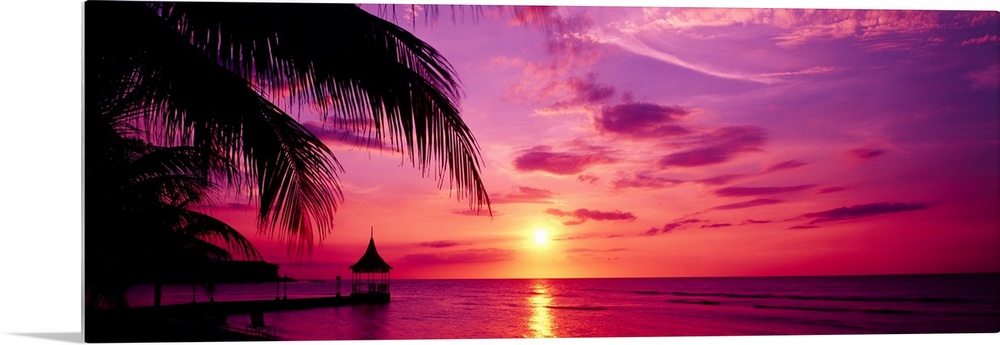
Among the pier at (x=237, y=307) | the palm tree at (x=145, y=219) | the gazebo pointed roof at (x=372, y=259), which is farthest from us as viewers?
the gazebo pointed roof at (x=372, y=259)

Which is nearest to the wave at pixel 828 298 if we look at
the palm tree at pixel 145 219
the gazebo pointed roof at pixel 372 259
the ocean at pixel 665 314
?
the ocean at pixel 665 314

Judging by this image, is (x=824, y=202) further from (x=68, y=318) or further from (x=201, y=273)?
(x=68, y=318)

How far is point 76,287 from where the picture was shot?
4797 mm

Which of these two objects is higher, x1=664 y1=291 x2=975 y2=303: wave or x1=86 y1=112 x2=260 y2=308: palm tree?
x1=86 y1=112 x2=260 y2=308: palm tree

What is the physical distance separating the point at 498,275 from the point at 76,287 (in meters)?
2.86

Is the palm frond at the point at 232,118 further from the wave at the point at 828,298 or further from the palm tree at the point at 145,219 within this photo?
the wave at the point at 828,298

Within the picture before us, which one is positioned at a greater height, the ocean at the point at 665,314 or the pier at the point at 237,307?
the pier at the point at 237,307

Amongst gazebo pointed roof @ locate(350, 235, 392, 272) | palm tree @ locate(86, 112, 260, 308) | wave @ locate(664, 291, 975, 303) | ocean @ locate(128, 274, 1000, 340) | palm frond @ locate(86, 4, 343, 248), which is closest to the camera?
palm frond @ locate(86, 4, 343, 248)

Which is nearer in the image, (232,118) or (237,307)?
(232,118)

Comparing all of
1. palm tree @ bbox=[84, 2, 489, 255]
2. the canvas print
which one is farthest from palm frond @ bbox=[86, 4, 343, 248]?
the canvas print

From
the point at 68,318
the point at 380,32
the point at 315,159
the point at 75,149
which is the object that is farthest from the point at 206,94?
the point at 68,318

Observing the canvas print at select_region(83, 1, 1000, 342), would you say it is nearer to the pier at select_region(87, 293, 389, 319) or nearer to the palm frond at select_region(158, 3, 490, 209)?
the pier at select_region(87, 293, 389, 319)

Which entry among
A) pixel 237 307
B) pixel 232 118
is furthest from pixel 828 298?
pixel 232 118

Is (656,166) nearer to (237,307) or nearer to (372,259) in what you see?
(372,259)
